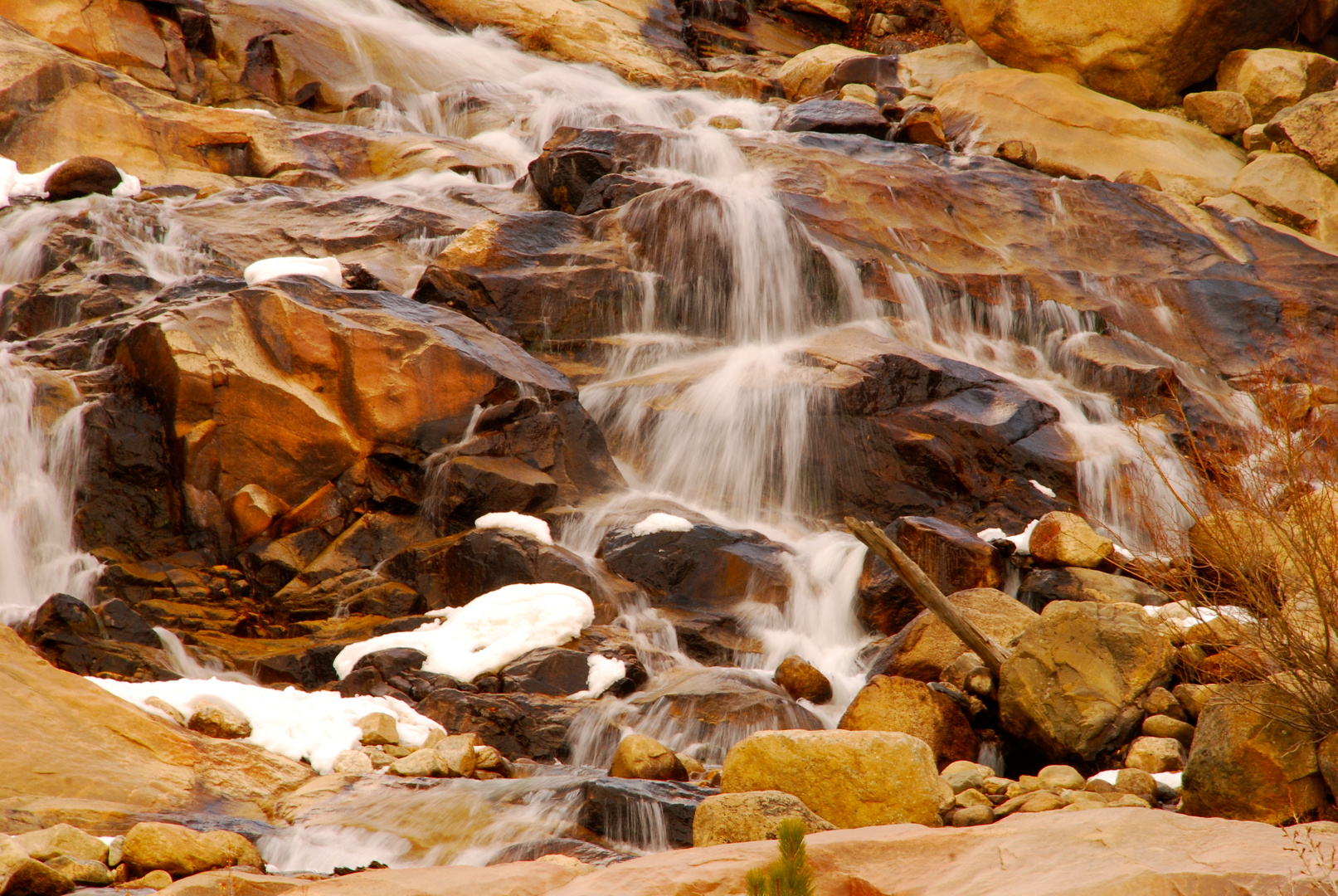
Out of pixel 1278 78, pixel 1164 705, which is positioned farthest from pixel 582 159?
pixel 1278 78

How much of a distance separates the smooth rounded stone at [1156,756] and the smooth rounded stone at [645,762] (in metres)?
2.52

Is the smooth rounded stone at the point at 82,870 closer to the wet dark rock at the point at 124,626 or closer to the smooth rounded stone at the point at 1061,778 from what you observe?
the wet dark rock at the point at 124,626

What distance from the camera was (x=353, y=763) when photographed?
584 centimetres

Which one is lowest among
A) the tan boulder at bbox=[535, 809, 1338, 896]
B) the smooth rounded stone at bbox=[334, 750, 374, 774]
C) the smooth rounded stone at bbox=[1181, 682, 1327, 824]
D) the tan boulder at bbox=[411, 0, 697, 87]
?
the smooth rounded stone at bbox=[334, 750, 374, 774]

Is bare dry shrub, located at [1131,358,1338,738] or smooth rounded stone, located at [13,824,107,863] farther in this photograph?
bare dry shrub, located at [1131,358,1338,738]

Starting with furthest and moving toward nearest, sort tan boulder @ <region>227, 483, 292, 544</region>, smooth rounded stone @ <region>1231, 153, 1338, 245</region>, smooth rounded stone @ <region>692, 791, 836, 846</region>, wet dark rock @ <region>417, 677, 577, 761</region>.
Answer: smooth rounded stone @ <region>1231, 153, 1338, 245</region> < tan boulder @ <region>227, 483, 292, 544</region> < wet dark rock @ <region>417, 677, 577, 761</region> < smooth rounded stone @ <region>692, 791, 836, 846</region>

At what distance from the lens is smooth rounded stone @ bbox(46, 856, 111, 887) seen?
147 inches

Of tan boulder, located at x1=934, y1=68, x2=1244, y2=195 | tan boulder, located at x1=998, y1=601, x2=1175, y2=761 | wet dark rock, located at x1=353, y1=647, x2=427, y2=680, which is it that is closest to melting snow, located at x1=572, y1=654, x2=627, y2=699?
wet dark rock, located at x1=353, y1=647, x2=427, y2=680

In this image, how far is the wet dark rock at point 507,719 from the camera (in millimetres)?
6707

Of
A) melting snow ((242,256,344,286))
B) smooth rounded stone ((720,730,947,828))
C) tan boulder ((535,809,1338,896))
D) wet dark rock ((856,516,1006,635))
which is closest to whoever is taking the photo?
tan boulder ((535,809,1338,896))

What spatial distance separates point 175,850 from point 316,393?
5.67 metres

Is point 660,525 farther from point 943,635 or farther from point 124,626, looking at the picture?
point 124,626

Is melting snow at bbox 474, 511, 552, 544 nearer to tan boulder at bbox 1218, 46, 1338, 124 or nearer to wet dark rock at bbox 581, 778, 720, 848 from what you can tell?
wet dark rock at bbox 581, 778, 720, 848

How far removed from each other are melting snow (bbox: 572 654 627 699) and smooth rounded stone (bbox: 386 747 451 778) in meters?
1.49
